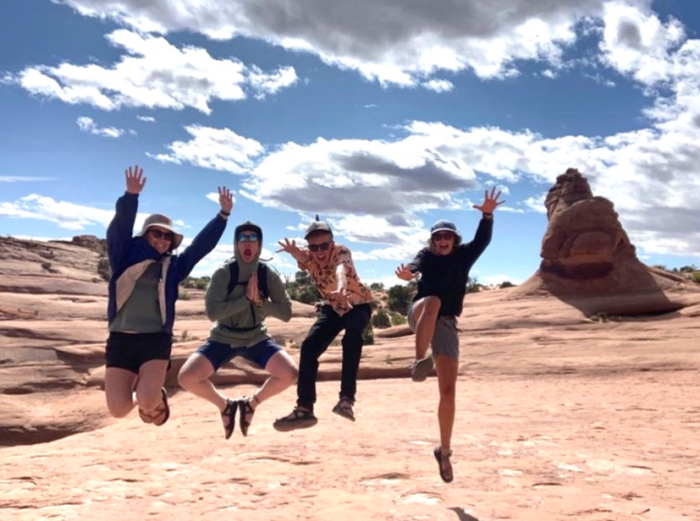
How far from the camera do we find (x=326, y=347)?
6.31m

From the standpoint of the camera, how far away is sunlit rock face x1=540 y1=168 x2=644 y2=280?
29125 millimetres

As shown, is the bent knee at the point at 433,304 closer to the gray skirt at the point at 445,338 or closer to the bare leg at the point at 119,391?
the gray skirt at the point at 445,338

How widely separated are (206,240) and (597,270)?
26556mm

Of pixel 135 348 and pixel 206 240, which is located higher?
pixel 206 240

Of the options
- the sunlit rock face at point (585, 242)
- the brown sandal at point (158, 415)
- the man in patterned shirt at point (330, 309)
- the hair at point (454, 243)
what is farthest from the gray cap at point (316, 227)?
the sunlit rock face at point (585, 242)

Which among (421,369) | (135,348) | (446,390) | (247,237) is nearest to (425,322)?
(421,369)

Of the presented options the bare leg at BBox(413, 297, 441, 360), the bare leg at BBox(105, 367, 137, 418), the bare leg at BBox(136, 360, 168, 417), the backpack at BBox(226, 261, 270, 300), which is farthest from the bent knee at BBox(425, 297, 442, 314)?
the bare leg at BBox(105, 367, 137, 418)

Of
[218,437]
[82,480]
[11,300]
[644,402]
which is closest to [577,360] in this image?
[644,402]

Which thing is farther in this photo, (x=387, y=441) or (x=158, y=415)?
(x=387, y=441)

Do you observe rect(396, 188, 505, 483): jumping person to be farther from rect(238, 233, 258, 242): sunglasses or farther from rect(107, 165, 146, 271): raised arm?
rect(107, 165, 146, 271): raised arm

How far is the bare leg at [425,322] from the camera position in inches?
231

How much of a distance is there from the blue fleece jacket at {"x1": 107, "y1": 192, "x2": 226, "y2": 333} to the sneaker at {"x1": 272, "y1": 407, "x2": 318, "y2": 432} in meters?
1.43

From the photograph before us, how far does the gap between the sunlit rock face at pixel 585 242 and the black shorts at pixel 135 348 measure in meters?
26.5

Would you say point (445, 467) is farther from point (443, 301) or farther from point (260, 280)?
point (260, 280)
